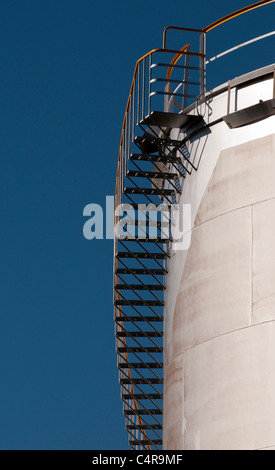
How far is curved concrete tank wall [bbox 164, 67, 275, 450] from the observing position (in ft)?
59.6

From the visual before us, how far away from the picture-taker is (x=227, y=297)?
18.9 m

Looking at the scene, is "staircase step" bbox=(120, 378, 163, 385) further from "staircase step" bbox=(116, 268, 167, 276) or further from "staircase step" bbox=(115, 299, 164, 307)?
"staircase step" bbox=(116, 268, 167, 276)

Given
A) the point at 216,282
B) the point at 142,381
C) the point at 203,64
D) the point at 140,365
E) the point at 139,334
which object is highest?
the point at 203,64

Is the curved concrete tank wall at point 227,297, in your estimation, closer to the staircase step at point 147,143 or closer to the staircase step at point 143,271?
the staircase step at point 147,143

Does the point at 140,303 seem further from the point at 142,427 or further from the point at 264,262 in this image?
the point at 264,262

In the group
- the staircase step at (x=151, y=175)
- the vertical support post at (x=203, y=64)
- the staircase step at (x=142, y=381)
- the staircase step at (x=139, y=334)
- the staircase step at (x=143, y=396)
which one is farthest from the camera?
the staircase step at (x=142, y=381)

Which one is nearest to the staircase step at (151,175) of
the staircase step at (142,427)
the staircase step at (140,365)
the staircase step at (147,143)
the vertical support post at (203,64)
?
the staircase step at (147,143)

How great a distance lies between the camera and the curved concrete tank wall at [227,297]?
59.6ft

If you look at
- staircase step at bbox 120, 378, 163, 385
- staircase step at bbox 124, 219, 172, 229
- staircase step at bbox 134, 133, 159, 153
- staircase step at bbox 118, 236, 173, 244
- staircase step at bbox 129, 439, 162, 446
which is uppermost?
staircase step at bbox 134, 133, 159, 153

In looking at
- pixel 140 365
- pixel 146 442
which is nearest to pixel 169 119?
pixel 140 365

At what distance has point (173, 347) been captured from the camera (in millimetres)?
20516

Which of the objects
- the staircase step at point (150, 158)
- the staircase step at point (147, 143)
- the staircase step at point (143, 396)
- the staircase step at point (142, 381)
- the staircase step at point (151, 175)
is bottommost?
the staircase step at point (143, 396)

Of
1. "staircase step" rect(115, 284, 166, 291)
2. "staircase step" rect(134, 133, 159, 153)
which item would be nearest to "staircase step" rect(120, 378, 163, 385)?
"staircase step" rect(115, 284, 166, 291)

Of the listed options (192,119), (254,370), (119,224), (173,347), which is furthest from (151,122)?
(254,370)
